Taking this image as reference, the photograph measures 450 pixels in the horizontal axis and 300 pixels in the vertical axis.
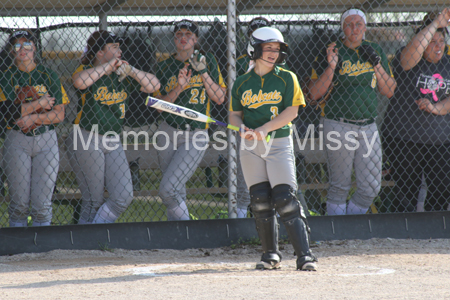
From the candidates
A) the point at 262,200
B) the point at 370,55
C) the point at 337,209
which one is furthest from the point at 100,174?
the point at 370,55

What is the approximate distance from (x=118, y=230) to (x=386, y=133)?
270cm

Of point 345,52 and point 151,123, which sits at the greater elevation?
point 345,52

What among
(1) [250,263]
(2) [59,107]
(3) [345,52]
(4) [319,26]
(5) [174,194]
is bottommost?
(1) [250,263]

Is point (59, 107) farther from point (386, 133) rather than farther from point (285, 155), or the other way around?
point (386, 133)

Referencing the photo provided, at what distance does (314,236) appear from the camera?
14.2 ft

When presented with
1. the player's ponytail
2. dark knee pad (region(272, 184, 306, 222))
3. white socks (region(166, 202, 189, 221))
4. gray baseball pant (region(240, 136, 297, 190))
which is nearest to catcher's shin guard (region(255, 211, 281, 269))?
dark knee pad (region(272, 184, 306, 222))

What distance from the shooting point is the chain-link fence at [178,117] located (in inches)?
164

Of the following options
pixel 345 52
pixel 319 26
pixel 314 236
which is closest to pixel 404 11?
pixel 319 26

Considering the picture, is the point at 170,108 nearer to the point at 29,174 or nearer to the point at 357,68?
the point at 29,174

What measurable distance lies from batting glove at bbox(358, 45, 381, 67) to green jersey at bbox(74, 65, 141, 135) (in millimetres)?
2156

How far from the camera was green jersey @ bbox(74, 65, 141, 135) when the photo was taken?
4.25 meters

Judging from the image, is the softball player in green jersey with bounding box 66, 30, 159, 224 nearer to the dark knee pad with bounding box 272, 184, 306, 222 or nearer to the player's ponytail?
the player's ponytail

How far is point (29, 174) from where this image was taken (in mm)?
4102

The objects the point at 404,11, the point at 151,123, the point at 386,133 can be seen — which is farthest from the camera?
the point at 404,11
